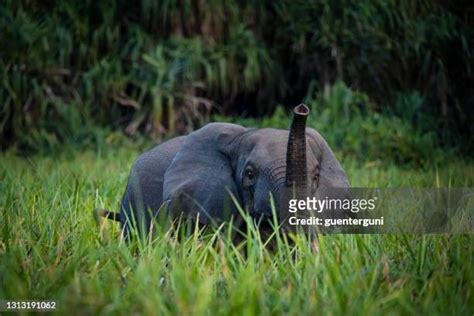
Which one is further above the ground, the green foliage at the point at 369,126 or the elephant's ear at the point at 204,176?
the elephant's ear at the point at 204,176

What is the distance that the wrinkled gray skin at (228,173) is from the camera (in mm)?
2793

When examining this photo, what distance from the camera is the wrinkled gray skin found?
2.79 metres

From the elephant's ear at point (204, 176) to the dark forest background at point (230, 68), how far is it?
13.2 feet

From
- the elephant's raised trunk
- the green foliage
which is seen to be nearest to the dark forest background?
the green foliage

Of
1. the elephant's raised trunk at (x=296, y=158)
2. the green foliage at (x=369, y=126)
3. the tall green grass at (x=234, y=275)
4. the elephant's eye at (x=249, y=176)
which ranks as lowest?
the green foliage at (x=369, y=126)

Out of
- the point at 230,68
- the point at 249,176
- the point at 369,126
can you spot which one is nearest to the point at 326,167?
the point at 249,176

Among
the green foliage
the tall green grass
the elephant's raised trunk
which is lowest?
the green foliage

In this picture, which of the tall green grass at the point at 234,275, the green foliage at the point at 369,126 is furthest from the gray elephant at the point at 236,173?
the green foliage at the point at 369,126

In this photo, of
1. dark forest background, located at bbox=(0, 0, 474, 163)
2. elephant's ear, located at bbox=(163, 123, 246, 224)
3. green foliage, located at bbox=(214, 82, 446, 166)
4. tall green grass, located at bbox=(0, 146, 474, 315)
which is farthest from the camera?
dark forest background, located at bbox=(0, 0, 474, 163)

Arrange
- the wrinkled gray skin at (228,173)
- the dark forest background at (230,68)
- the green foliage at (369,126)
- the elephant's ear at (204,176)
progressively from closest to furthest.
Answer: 1. the wrinkled gray skin at (228,173)
2. the elephant's ear at (204,176)
3. the green foliage at (369,126)
4. the dark forest background at (230,68)

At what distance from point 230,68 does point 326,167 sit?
16.8 ft

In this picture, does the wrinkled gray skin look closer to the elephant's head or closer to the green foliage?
the elephant's head

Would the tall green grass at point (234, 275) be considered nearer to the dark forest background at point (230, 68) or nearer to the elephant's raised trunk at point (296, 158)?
the elephant's raised trunk at point (296, 158)

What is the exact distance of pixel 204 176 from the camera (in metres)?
3.08
